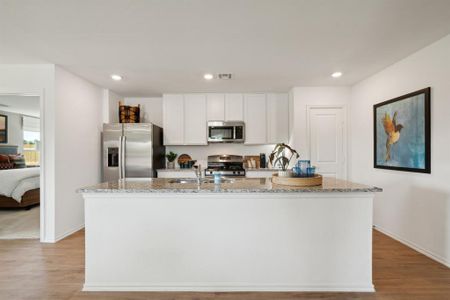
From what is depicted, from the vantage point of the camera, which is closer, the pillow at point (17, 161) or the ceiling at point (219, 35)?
the ceiling at point (219, 35)

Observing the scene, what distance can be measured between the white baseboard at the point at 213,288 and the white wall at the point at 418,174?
1.29m

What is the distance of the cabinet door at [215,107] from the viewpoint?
4773mm

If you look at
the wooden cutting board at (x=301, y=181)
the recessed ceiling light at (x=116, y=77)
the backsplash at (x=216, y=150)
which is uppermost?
the recessed ceiling light at (x=116, y=77)

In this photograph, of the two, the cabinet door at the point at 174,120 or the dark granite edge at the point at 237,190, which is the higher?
the cabinet door at the point at 174,120

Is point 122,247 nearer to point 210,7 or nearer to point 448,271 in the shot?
point 210,7

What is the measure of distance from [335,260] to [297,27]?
2.13m

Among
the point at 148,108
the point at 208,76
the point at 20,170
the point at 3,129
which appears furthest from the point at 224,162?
the point at 3,129

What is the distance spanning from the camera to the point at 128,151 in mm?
4234

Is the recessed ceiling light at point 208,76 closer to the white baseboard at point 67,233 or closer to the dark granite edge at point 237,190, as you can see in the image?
the dark granite edge at point 237,190

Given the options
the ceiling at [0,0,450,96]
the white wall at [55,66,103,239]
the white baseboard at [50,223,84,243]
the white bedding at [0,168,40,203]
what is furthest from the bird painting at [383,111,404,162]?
the white bedding at [0,168,40,203]

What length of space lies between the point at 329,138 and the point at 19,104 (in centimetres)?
757

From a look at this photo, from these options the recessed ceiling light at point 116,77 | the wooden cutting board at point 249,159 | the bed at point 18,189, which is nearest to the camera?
the recessed ceiling light at point 116,77

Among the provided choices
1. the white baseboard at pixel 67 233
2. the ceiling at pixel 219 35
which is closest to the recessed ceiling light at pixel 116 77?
the ceiling at pixel 219 35

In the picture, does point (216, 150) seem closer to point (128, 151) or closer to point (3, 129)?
point (128, 151)
